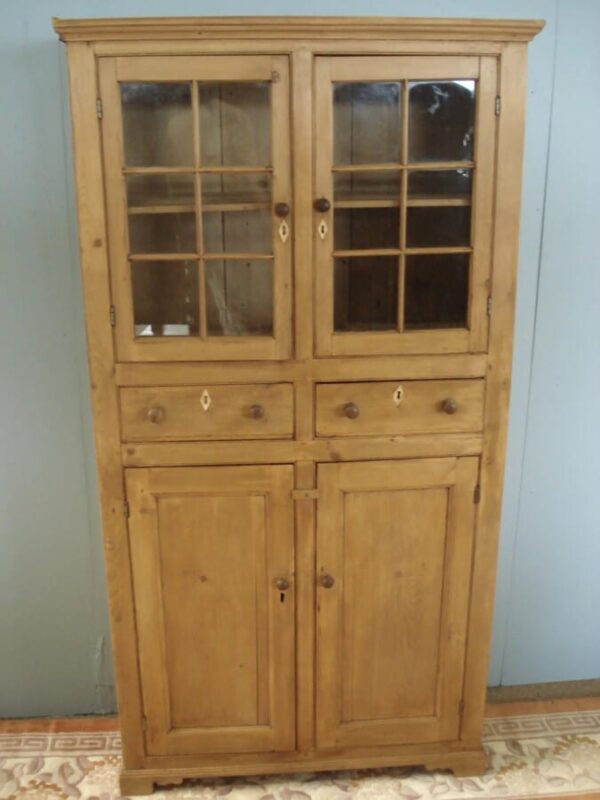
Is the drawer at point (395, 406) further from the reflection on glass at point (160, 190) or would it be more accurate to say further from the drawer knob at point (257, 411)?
the reflection on glass at point (160, 190)

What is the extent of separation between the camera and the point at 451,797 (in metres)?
1.68

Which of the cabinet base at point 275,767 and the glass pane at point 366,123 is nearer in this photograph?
the glass pane at point 366,123

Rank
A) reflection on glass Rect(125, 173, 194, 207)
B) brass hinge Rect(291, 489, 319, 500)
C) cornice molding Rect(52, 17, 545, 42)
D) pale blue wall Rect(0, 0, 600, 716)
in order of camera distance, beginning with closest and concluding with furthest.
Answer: cornice molding Rect(52, 17, 545, 42)
reflection on glass Rect(125, 173, 194, 207)
brass hinge Rect(291, 489, 319, 500)
pale blue wall Rect(0, 0, 600, 716)

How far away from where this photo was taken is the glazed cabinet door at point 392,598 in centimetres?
154

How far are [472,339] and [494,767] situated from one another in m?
1.12

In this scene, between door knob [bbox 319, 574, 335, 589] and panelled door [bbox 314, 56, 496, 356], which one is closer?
panelled door [bbox 314, 56, 496, 356]

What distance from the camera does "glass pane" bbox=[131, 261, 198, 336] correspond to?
1.44 m

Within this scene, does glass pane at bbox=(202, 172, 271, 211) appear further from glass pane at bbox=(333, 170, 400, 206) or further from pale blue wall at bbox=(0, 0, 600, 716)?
pale blue wall at bbox=(0, 0, 600, 716)

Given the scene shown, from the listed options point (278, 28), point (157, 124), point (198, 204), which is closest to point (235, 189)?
point (198, 204)

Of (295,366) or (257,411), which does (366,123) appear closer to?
(295,366)

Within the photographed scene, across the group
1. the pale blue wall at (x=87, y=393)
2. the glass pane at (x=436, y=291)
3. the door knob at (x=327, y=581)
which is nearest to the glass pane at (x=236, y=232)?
the glass pane at (x=436, y=291)

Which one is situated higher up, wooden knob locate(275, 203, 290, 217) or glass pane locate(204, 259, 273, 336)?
wooden knob locate(275, 203, 290, 217)

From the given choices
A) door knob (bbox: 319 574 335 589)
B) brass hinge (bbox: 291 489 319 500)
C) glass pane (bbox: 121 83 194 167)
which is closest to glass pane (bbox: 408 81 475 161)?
glass pane (bbox: 121 83 194 167)

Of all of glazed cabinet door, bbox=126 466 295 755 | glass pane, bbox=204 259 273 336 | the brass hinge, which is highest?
glass pane, bbox=204 259 273 336
